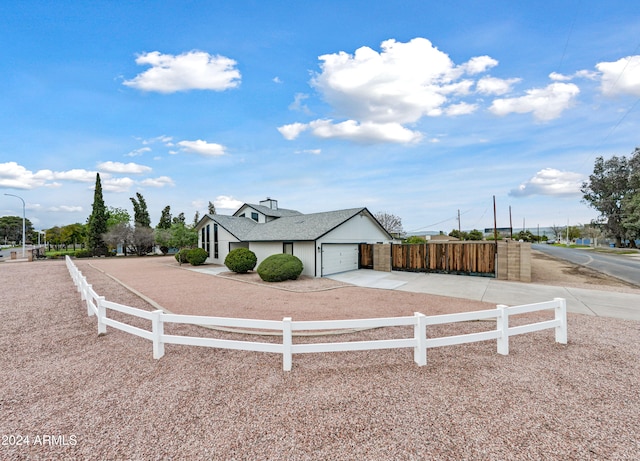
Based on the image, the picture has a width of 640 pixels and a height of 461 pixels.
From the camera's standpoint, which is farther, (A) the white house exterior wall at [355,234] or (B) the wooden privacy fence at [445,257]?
(A) the white house exterior wall at [355,234]

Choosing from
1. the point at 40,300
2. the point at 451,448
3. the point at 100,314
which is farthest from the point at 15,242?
the point at 451,448

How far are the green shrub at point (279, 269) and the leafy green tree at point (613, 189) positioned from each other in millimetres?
49498

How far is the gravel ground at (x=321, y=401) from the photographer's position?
9.56 feet

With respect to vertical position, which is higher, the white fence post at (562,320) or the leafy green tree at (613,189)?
the leafy green tree at (613,189)

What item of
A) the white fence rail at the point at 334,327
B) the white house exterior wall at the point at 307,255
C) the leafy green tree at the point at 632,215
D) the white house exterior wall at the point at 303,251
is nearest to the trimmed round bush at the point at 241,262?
the white house exterior wall at the point at 303,251

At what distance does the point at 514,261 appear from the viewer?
1434 cm

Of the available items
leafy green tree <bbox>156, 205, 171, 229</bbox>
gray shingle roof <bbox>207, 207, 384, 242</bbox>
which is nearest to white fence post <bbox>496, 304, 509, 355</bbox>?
gray shingle roof <bbox>207, 207, 384, 242</bbox>

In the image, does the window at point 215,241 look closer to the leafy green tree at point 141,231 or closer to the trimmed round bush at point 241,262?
the trimmed round bush at point 241,262

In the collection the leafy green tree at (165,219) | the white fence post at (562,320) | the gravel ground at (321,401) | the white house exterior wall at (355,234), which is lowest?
the gravel ground at (321,401)

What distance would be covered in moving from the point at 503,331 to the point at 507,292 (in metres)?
7.97

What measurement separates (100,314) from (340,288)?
29.1 ft

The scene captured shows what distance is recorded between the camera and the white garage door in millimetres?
17211

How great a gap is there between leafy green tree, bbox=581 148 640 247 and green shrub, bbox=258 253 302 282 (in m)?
49.5

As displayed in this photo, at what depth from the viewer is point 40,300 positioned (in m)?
10.2
